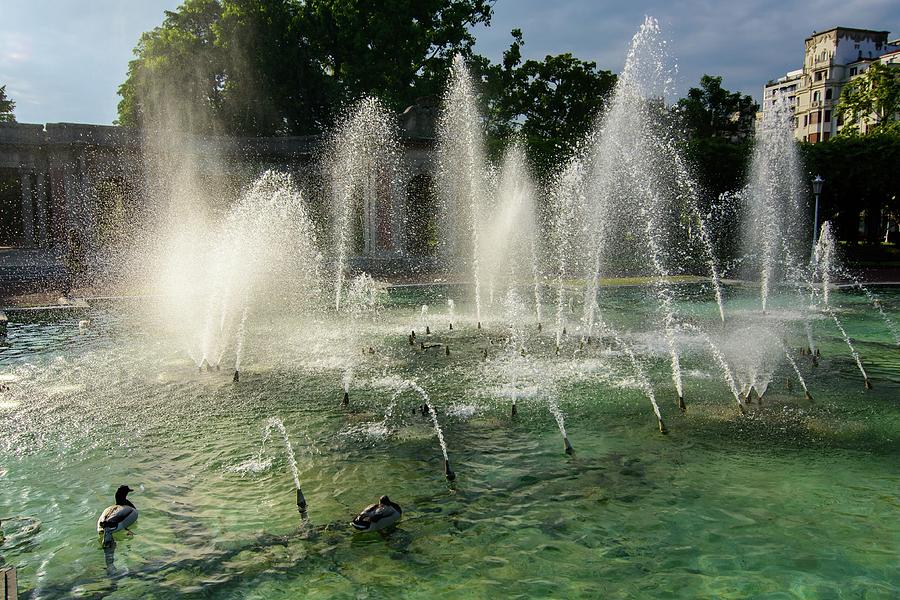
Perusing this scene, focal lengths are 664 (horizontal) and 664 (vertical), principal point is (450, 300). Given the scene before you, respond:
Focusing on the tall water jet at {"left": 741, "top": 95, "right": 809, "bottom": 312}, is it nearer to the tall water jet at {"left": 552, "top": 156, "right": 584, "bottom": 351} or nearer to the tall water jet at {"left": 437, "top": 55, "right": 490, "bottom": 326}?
the tall water jet at {"left": 552, "top": 156, "right": 584, "bottom": 351}

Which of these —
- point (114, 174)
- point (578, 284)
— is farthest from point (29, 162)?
point (578, 284)

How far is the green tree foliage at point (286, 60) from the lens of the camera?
32406 millimetres

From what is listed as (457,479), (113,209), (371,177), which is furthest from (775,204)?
(113,209)

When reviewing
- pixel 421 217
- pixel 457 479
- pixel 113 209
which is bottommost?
pixel 457 479

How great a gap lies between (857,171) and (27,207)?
121 feet

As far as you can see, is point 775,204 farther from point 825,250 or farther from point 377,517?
point 377,517

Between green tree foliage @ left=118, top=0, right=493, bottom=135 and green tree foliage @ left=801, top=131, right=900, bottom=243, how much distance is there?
18.3 meters

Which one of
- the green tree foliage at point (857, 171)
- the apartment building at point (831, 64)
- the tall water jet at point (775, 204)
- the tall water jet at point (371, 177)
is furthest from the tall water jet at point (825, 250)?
the apartment building at point (831, 64)

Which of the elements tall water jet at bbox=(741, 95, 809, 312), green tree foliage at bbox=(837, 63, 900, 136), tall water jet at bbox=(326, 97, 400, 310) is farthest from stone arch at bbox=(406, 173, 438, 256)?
green tree foliage at bbox=(837, 63, 900, 136)

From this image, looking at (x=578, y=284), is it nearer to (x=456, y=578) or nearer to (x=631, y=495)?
(x=631, y=495)

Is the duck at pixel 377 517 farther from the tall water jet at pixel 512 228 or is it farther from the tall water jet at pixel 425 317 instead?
the tall water jet at pixel 512 228

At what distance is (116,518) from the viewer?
16.6 feet

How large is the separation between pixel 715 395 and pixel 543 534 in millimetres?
4467

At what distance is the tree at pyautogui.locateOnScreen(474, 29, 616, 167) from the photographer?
122ft
